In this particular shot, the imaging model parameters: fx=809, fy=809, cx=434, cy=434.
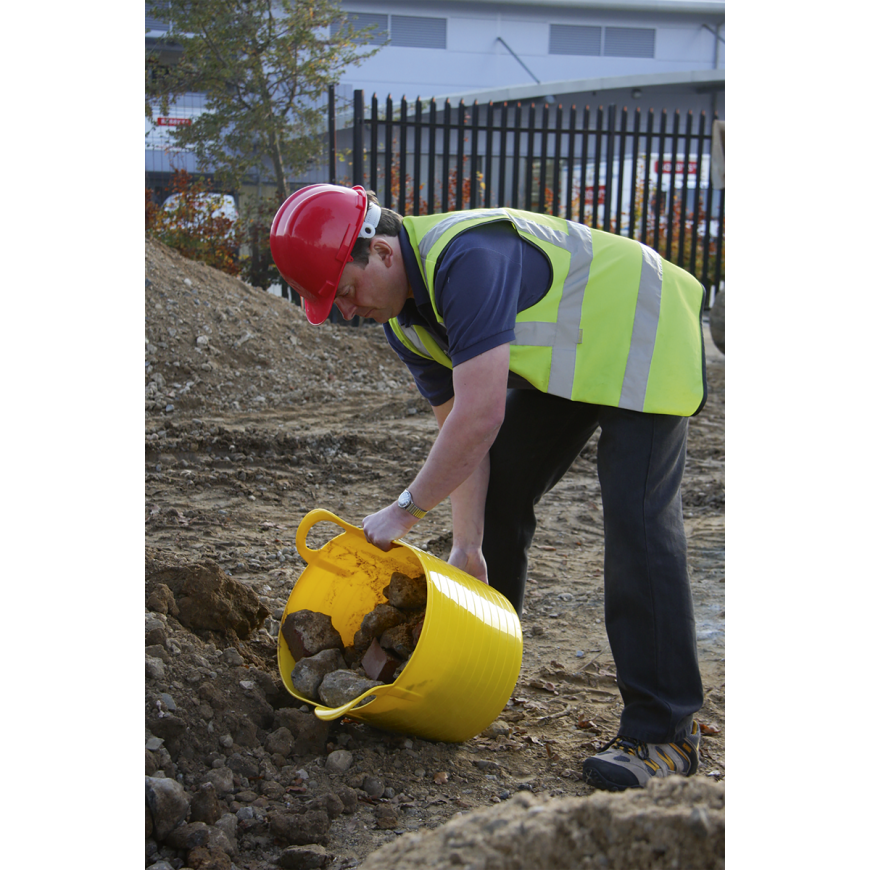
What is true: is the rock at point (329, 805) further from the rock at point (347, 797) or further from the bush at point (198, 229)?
the bush at point (198, 229)

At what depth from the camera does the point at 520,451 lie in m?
2.66

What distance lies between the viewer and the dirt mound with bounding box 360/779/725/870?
123 centimetres

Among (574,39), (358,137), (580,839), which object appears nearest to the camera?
(580,839)

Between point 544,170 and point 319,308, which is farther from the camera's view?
point 544,170

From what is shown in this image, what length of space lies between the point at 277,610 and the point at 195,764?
1.13 m

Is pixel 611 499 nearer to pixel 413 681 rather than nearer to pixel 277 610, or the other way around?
pixel 413 681

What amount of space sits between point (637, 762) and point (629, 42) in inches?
915

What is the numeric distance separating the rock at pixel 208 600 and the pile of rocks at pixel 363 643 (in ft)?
0.83

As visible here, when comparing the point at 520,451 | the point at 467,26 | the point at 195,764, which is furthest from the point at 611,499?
the point at 467,26

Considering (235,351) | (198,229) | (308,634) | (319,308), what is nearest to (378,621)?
(308,634)

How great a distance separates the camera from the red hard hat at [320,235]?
7.25ft

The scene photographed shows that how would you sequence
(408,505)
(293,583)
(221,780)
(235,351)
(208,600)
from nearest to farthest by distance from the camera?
(221,780) → (408,505) → (208,600) → (293,583) → (235,351)

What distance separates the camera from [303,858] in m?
1.86

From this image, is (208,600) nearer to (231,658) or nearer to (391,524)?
(231,658)
